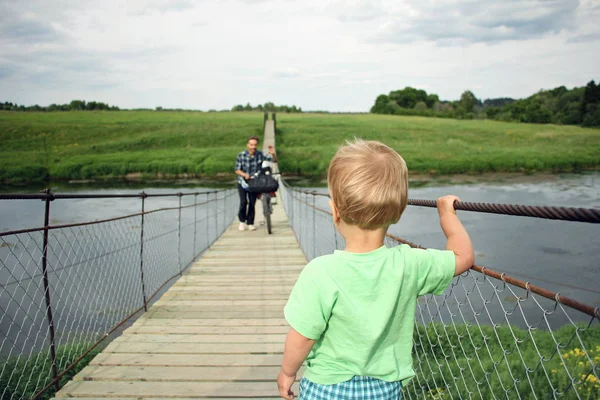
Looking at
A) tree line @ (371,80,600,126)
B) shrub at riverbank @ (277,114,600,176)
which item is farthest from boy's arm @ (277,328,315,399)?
tree line @ (371,80,600,126)

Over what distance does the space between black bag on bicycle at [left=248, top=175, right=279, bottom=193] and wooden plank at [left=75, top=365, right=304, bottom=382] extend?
4370mm

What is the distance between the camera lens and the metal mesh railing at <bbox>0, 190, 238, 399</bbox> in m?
2.60

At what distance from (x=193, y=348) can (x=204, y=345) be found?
0.25ft

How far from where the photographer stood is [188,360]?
2.64 meters

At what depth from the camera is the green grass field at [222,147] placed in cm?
2478

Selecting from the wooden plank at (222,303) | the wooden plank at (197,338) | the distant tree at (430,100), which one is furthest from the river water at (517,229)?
the distant tree at (430,100)

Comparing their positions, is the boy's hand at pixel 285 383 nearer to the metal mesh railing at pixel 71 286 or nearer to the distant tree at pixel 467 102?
the metal mesh railing at pixel 71 286

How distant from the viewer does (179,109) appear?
66.8 metres

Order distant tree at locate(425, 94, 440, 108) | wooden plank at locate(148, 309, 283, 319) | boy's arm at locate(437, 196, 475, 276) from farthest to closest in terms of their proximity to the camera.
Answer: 1. distant tree at locate(425, 94, 440, 108)
2. wooden plank at locate(148, 309, 283, 319)
3. boy's arm at locate(437, 196, 475, 276)

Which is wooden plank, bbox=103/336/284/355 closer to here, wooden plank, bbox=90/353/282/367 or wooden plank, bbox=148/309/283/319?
wooden plank, bbox=90/353/282/367

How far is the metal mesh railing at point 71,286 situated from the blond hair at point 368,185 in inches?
55.0

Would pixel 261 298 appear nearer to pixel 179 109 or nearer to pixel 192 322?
pixel 192 322

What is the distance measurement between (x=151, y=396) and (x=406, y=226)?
31.6 feet

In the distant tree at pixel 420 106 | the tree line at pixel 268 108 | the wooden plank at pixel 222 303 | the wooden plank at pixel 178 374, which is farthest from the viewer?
the distant tree at pixel 420 106
